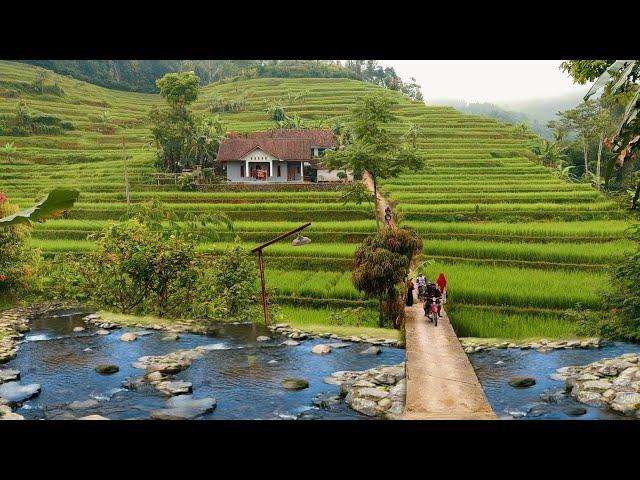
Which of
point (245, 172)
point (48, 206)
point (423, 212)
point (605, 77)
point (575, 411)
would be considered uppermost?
point (605, 77)

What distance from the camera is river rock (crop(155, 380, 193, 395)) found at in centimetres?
371

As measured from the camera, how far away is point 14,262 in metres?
5.99

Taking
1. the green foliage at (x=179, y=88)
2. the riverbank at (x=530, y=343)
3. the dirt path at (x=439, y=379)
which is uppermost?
the green foliage at (x=179, y=88)

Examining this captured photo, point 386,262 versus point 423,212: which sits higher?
point 423,212

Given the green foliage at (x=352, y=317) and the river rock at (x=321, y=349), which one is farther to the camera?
the green foliage at (x=352, y=317)

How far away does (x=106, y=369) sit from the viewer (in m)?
4.04

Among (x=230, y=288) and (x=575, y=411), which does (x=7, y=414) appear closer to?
(x=230, y=288)

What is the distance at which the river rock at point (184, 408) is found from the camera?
11.2 ft

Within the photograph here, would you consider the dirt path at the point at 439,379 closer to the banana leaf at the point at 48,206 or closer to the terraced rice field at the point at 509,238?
the terraced rice field at the point at 509,238

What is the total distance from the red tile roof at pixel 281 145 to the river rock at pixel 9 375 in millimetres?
5043

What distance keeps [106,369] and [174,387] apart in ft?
2.02

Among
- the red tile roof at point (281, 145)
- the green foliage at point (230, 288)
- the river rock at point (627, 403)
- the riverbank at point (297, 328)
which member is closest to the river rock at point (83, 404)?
the riverbank at point (297, 328)

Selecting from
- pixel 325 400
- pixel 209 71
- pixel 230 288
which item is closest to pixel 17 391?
pixel 325 400
